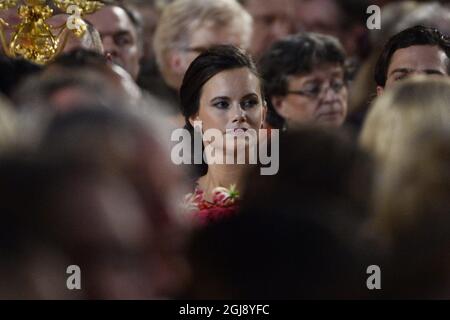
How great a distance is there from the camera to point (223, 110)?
434 centimetres

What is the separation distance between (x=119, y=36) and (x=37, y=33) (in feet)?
3.75

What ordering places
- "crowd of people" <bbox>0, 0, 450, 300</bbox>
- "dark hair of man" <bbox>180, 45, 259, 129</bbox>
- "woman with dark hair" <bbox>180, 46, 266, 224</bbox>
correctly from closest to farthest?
"crowd of people" <bbox>0, 0, 450, 300</bbox> < "woman with dark hair" <bbox>180, 46, 266, 224</bbox> < "dark hair of man" <bbox>180, 45, 259, 129</bbox>

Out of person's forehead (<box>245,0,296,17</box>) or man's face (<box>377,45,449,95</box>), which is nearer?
man's face (<box>377,45,449,95</box>)

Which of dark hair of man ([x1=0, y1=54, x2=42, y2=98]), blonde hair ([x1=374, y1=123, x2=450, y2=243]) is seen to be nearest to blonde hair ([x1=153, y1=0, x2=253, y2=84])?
dark hair of man ([x1=0, y1=54, x2=42, y2=98])

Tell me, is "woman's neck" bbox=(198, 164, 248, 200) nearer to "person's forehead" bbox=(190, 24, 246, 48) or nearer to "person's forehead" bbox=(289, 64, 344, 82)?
"person's forehead" bbox=(289, 64, 344, 82)

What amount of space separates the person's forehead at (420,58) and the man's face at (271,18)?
1.71 meters

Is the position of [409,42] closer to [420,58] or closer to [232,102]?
[420,58]

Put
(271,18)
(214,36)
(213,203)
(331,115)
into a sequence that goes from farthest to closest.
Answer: (271,18)
(214,36)
(331,115)
(213,203)

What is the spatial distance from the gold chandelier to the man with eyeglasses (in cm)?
99

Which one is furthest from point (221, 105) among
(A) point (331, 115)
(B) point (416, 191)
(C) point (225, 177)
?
(B) point (416, 191)

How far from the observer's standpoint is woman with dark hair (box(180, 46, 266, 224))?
13.9 feet

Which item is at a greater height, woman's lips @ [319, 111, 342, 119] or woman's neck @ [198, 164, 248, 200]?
woman's lips @ [319, 111, 342, 119]
